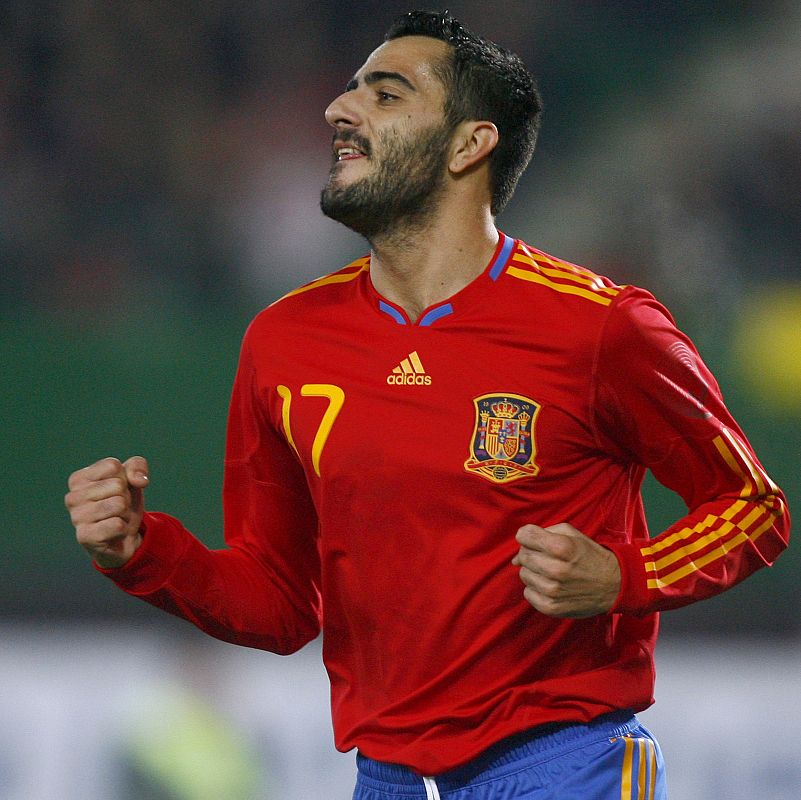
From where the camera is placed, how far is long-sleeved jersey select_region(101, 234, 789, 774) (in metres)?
2.22

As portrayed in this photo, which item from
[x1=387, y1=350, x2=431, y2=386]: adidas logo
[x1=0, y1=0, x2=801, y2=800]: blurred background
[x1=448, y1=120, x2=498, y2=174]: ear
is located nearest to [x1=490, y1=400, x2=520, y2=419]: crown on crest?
[x1=387, y1=350, x2=431, y2=386]: adidas logo

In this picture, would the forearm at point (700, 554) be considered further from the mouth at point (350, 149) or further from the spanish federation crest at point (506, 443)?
the mouth at point (350, 149)

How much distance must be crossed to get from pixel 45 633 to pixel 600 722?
2539 mm

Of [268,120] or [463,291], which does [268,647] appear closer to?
[463,291]

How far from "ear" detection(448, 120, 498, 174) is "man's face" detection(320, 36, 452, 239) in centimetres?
2

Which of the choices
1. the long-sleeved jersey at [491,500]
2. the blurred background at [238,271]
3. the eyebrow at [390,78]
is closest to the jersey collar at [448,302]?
the long-sleeved jersey at [491,500]

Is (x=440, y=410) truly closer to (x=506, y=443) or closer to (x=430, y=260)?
(x=506, y=443)

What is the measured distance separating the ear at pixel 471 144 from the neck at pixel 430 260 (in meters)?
0.11

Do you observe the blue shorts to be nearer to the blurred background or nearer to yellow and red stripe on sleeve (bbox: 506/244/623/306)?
yellow and red stripe on sleeve (bbox: 506/244/623/306)

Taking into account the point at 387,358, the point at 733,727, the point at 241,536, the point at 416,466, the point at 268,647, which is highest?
the point at 387,358

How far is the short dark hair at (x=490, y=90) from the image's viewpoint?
8.40 ft

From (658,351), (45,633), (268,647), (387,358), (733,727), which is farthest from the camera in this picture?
(45,633)

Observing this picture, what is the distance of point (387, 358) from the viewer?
2.38 m

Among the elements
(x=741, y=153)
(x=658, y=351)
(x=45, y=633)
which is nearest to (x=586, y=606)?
(x=658, y=351)
